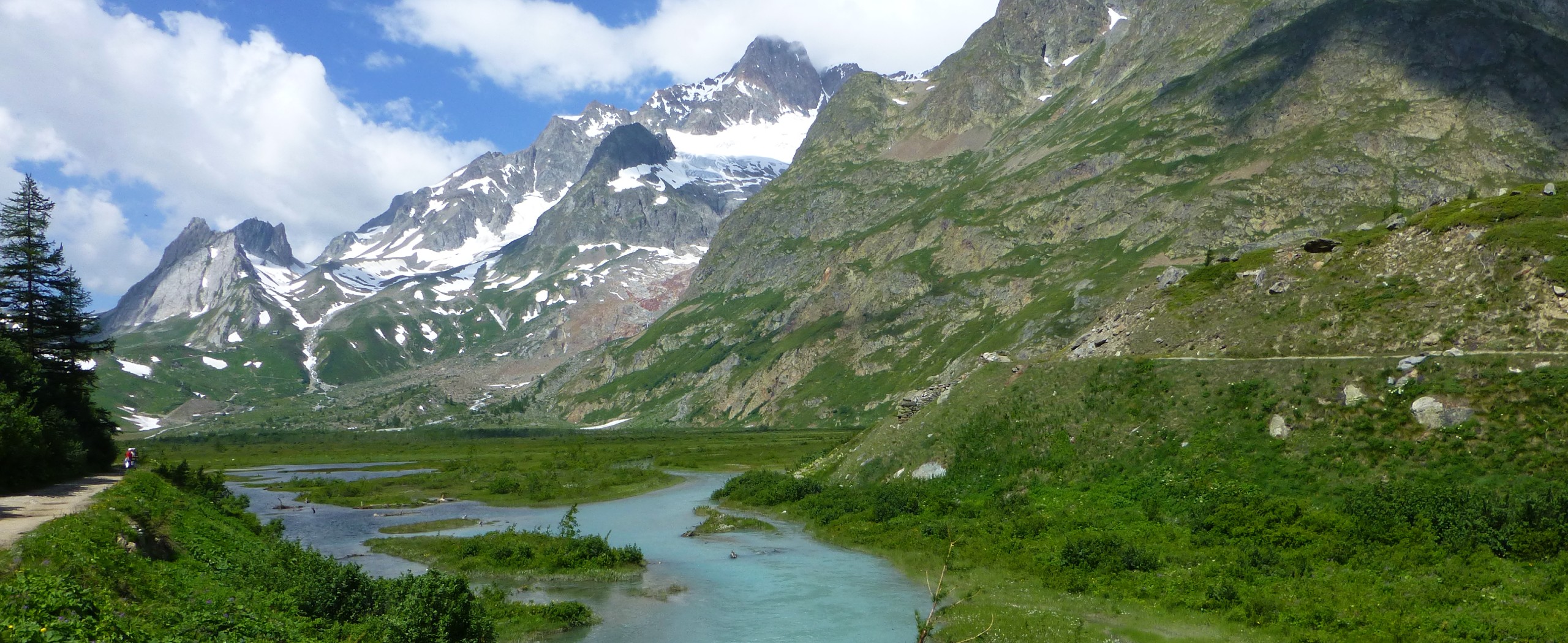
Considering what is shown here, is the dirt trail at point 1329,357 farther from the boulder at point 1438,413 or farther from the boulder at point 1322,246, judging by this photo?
the boulder at point 1322,246

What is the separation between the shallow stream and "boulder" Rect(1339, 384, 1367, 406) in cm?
2675

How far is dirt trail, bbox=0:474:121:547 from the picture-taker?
29922 mm

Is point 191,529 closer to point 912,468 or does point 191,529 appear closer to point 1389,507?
point 912,468

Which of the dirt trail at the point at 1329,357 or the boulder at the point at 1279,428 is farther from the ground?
the dirt trail at the point at 1329,357

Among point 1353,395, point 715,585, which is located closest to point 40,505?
point 715,585

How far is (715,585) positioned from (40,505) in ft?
107

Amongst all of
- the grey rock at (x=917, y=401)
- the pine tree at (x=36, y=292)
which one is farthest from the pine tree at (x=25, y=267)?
the grey rock at (x=917, y=401)

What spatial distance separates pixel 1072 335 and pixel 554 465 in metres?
115

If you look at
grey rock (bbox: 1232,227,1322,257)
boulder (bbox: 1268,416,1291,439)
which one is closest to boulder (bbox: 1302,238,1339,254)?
boulder (bbox: 1268,416,1291,439)

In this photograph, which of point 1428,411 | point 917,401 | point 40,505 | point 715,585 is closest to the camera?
point 40,505

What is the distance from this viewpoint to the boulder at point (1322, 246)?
195 ft

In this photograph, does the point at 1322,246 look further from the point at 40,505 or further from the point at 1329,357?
the point at 40,505

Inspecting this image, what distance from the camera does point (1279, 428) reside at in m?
46.0

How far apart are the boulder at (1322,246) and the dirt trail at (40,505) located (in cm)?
7553
